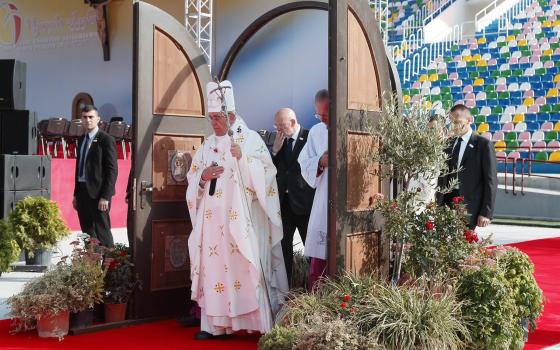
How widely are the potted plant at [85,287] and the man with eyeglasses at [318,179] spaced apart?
1.62 meters

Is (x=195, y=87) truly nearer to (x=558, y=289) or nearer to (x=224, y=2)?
(x=558, y=289)

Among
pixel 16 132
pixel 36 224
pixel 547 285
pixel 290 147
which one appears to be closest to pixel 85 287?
pixel 290 147

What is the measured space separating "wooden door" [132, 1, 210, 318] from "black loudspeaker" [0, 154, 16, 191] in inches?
146

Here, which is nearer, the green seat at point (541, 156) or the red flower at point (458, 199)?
the red flower at point (458, 199)

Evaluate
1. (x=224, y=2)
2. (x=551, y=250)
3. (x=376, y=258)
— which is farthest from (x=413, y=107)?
(x=224, y=2)

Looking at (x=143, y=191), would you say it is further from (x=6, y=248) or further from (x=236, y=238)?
(x=6, y=248)

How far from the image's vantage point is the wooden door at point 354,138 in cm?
542

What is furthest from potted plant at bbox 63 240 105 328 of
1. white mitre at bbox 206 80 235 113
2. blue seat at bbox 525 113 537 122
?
blue seat at bbox 525 113 537 122

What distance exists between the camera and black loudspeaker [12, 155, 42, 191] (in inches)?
396

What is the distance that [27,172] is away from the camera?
33.4 ft

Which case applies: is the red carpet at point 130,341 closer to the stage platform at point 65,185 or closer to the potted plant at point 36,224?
the potted plant at point 36,224

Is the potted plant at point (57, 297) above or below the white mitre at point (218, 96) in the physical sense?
below

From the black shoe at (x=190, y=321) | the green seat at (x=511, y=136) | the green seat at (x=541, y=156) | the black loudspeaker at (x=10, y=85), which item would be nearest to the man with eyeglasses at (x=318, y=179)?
the black shoe at (x=190, y=321)

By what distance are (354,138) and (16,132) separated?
6.13 metres
